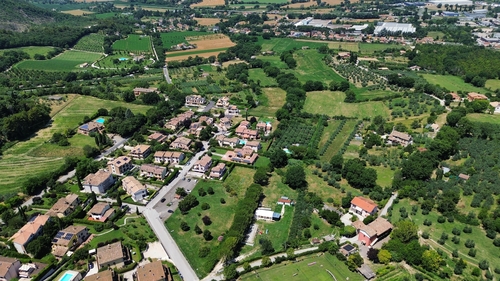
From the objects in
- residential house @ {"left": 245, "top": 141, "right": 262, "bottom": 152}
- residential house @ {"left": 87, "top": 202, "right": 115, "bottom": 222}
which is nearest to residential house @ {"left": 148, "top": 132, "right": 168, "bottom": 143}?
residential house @ {"left": 245, "top": 141, "right": 262, "bottom": 152}

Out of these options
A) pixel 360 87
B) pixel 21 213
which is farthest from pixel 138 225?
pixel 360 87

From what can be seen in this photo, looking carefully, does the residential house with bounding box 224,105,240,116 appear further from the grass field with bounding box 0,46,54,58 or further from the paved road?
the grass field with bounding box 0,46,54,58

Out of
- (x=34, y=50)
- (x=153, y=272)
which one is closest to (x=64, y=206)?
(x=153, y=272)

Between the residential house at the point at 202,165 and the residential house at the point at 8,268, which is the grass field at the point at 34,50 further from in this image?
the residential house at the point at 8,268

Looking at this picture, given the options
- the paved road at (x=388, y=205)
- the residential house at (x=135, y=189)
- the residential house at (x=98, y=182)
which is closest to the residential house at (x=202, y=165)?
the residential house at (x=135, y=189)

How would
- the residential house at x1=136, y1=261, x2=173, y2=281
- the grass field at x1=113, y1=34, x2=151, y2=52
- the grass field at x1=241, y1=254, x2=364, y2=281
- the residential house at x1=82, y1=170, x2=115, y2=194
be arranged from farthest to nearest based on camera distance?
the grass field at x1=113, y1=34, x2=151, y2=52 → the residential house at x1=82, y1=170, x2=115, y2=194 → the grass field at x1=241, y1=254, x2=364, y2=281 → the residential house at x1=136, y1=261, x2=173, y2=281
